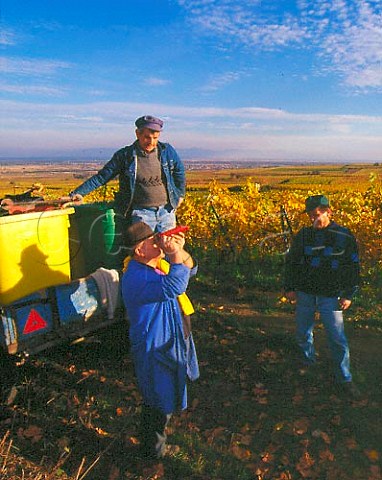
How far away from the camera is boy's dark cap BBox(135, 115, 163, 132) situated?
4.52m

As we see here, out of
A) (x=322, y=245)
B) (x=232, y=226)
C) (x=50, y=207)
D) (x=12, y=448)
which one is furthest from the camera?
(x=232, y=226)

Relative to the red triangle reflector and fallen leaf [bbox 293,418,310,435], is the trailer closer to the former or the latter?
the red triangle reflector

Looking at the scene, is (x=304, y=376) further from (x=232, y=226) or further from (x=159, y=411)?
(x=232, y=226)

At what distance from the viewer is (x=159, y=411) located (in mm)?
3055

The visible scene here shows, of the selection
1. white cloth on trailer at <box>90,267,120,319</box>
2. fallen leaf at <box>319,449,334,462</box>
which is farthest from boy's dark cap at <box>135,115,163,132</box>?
fallen leaf at <box>319,449,334,462</box>

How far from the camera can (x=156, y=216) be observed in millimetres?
4996

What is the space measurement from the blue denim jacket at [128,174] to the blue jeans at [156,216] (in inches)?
4.2

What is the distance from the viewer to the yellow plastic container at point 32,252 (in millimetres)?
3979

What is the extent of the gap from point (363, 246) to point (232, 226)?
2.54m

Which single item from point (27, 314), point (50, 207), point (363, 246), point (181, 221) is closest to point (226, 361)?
point (27, 314)

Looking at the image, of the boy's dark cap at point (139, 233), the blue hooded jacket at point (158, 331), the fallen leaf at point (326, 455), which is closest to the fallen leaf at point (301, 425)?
the fallen leaf at point (326, 455)

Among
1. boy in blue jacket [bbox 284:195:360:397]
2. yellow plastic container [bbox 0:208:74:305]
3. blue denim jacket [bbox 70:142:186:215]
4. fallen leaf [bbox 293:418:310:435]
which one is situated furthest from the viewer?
blue denim jacket [bbox 70:142:186:215]

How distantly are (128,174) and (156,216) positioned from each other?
0.60m

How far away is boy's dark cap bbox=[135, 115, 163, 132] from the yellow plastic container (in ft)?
4.03
